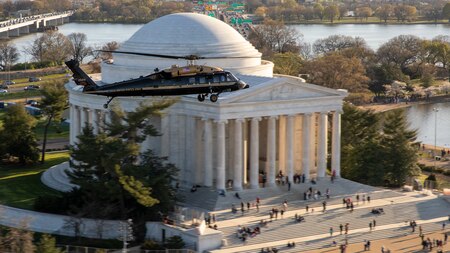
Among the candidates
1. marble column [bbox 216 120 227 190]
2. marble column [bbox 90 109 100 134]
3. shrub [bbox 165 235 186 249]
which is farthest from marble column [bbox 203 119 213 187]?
shrub [bbox 165 235 186 249]

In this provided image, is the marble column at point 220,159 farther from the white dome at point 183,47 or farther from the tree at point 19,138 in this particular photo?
the tree at point 19,138

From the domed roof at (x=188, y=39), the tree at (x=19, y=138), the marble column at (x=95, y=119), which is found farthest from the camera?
the tree at (x=19, y=138)

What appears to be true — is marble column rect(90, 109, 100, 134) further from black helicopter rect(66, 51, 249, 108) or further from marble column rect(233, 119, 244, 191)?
black helicopter rect(66, 51, 249, 108)

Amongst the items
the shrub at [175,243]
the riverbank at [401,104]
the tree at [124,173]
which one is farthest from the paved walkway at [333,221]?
the riverbank at [401,104]

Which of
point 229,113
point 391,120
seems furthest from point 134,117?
point 391,120

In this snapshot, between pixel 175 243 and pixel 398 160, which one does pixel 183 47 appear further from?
pixel 175 243

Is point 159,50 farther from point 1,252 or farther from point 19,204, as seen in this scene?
point 1,252
